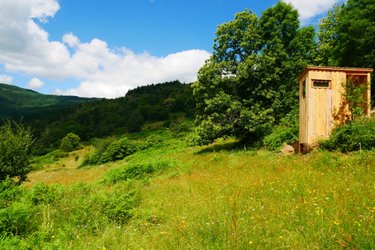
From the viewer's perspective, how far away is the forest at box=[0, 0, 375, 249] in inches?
202

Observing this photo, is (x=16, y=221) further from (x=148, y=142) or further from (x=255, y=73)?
(x=148, y=142)

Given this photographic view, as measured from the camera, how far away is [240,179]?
10898 millimetres

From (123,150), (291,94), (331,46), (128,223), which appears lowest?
(123,150)

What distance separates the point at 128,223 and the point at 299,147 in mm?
13268

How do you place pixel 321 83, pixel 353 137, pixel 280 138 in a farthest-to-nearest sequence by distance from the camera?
pixel 280 138, pixel 321 83, pixel 353 137

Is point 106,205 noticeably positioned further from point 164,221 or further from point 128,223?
point 164,221

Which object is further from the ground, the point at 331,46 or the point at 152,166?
the point at 331,46

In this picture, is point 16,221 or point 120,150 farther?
point 120,150

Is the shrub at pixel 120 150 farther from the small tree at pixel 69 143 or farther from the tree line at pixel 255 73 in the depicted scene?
the small tree at pixel 69 143

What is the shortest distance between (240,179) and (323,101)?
28.8 feet

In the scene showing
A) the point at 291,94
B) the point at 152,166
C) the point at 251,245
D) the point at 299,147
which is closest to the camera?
the point at 251,245

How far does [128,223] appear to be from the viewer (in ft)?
24.3

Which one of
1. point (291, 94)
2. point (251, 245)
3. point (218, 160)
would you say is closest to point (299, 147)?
point (218, 160)

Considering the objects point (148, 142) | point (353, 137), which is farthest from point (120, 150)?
point (353, 137)
